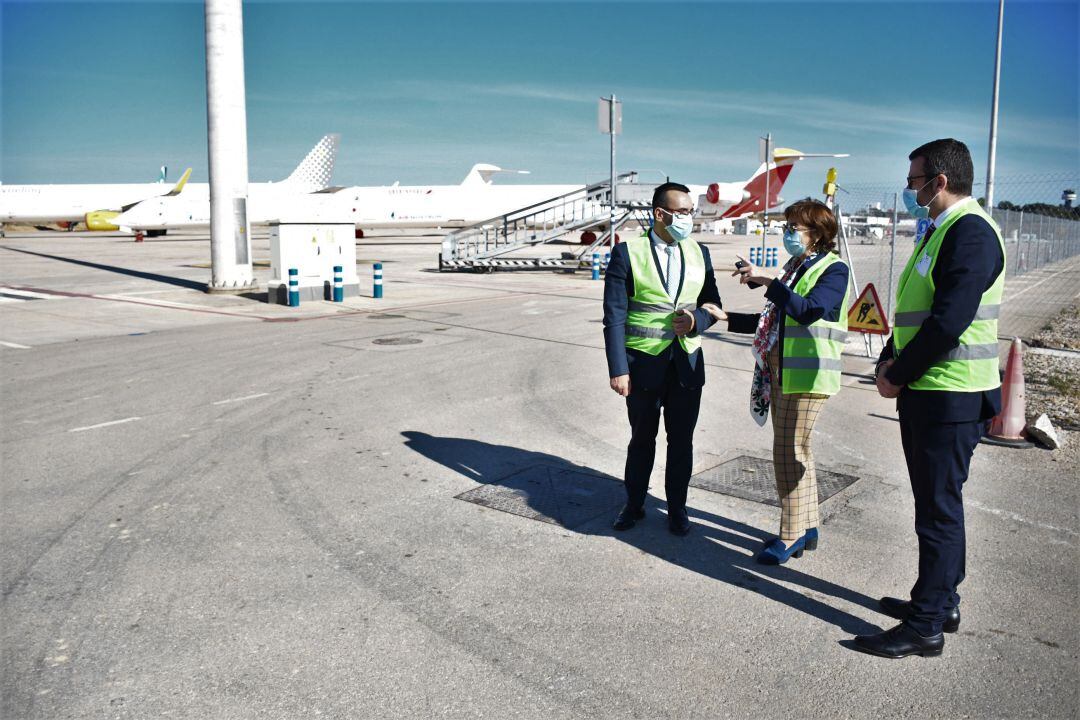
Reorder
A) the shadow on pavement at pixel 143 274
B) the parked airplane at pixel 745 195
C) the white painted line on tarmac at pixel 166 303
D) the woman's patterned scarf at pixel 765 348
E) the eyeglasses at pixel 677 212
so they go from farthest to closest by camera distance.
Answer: the parked airplane at pixel 745 195 → the shadow on pavement at pixel 143 274 → the white painted line on tarmac at pixel 166 303 → the eyeglasses at pixel 677 212 → the woman's patterned scarf at pixel 765 348

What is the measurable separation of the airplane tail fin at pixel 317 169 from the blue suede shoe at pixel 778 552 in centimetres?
4975

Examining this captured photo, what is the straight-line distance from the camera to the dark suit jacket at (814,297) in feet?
14.1

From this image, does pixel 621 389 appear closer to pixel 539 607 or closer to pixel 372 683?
pixel 539 607

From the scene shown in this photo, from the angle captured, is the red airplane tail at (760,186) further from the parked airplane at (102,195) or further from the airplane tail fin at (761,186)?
the parked airplane at (102,195)

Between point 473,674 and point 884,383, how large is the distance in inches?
86.0

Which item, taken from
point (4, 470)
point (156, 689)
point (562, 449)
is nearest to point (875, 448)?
point (562, 449)

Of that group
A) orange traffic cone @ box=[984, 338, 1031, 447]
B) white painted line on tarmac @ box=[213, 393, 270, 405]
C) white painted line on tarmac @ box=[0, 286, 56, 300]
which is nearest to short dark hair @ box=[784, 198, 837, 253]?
orange traffic cone @ box=[984, 338, 1031, 447]

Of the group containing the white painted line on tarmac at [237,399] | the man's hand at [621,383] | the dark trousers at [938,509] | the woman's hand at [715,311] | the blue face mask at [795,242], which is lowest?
the white painted line on tarmac at [237,399]

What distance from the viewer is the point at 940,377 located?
3658mm

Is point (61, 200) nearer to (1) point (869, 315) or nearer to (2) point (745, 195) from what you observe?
(2) point (745, 195)

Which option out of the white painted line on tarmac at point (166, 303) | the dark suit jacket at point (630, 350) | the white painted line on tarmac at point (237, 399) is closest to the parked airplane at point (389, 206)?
the white painted line on tarmac at point (166, 303)

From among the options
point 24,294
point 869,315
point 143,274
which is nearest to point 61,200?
point 143,274

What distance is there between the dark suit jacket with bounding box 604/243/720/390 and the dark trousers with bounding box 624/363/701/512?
0.19 ft

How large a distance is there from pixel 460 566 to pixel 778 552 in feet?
5.68
